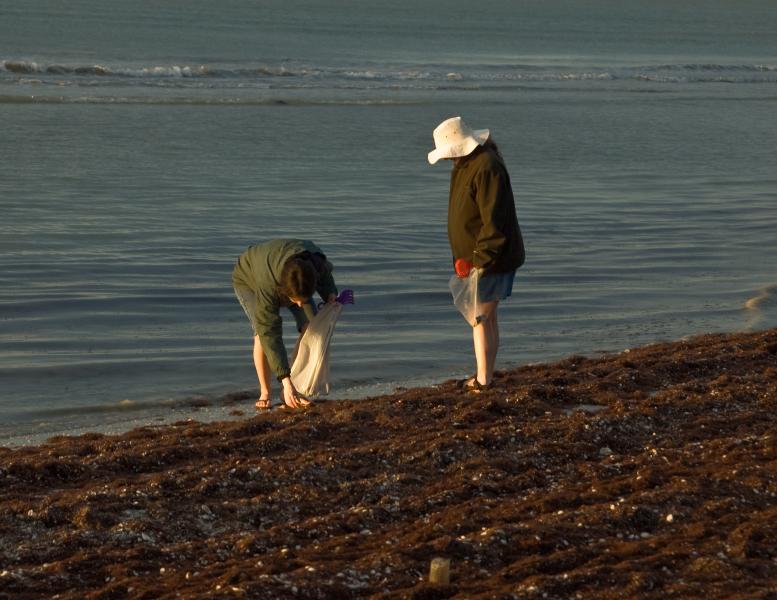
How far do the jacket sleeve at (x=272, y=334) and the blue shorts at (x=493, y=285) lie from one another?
1143 mm

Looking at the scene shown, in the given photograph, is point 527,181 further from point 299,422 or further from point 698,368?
point 299,422

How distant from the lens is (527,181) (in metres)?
17.5

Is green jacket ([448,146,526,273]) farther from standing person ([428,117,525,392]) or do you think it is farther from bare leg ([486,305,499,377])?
bare leg ([486,305,499,377])

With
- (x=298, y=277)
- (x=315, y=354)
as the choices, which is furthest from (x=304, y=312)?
(x=298, y=277)

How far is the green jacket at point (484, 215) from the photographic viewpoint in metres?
6.79

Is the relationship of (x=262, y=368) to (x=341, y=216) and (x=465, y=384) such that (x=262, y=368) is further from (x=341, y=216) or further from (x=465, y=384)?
(x=341, y=216)

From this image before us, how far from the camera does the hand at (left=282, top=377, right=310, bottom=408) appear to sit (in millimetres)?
6949

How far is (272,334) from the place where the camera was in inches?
264

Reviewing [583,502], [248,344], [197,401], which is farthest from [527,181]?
[583,502]

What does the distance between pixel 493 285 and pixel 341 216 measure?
24.2 feet

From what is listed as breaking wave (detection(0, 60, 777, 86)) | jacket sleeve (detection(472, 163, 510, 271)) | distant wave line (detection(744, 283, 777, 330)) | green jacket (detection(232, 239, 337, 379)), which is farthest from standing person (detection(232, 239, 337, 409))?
breaking wave (detection(0, 60, 777, 86))

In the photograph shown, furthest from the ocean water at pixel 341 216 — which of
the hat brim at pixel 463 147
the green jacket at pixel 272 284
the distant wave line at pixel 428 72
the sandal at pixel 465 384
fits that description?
the hat brim at pixel 463 147

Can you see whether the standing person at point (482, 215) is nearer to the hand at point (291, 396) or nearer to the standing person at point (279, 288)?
the standing person at point (279, 288)

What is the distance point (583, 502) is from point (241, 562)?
4.83 feet
